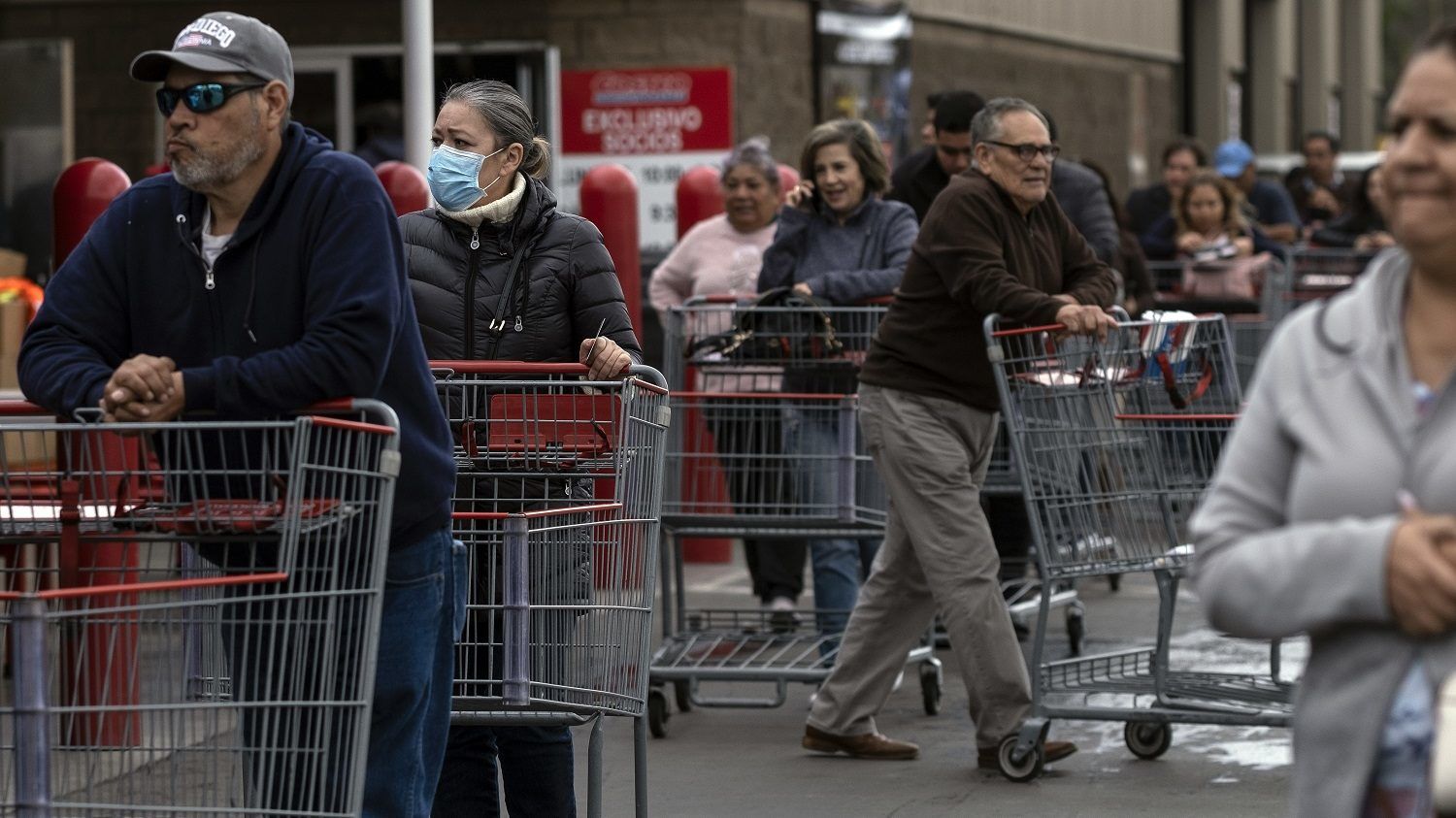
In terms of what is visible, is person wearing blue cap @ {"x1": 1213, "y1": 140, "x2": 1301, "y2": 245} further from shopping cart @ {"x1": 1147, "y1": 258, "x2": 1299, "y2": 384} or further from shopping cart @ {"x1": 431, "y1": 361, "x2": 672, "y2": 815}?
shopping cart @ {"x1": 431, "y1": 361, "x2": 672, "y2": 815}

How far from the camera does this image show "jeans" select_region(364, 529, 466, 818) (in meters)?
4.12

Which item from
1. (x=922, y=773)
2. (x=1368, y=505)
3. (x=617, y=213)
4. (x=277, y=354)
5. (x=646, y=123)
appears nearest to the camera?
(x=1368, y=505)

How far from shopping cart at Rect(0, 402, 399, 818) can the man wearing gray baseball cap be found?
0.03ft

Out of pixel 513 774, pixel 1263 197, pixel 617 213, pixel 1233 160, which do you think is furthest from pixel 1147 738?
pixel 1233 160

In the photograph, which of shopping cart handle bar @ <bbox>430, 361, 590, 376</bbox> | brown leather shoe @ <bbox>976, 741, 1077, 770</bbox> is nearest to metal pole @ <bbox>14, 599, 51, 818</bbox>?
shopping cart handle bar @ <bbox>430, 361, 590, 376</bbox>

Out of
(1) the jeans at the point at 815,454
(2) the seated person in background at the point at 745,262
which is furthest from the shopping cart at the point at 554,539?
(2) the seated person in background at the point at 745,262

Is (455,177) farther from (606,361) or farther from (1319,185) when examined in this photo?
(1319,185)

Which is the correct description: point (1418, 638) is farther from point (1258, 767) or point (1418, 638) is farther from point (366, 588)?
point (1258, 767)

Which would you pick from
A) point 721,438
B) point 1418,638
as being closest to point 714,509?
point 721,438

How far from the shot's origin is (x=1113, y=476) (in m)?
6.60

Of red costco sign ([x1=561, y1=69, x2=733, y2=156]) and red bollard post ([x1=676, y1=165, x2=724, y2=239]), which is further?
red costco sign ([x1=561, y1=69, x2=733, y2=156])

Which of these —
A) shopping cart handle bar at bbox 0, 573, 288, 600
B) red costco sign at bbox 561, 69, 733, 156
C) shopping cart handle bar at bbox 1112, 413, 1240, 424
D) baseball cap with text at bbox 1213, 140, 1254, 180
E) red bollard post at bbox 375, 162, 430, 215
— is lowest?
shopping cart handle bar at bbox 0, 573, 288, 600

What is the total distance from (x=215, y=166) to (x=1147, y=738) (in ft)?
13.1

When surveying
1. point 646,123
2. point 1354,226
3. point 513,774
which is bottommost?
point 513,774
